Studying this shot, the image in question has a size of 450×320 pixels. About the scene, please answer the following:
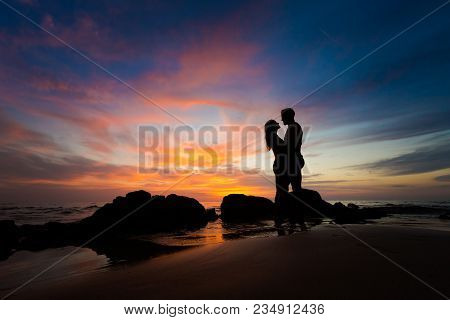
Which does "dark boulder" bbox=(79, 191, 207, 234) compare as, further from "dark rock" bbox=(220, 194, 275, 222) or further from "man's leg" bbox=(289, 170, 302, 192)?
"man's leg" bbox=(289, 170, 302, 192)

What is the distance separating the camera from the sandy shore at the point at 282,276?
193 centimetres

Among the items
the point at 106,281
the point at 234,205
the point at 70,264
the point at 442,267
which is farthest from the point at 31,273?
the point at 234,205

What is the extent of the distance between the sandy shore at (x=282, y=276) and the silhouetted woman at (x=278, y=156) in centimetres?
701

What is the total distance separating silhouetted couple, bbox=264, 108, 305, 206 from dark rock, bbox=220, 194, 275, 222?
8.61 feet

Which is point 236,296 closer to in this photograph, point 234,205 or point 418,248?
point 418,248

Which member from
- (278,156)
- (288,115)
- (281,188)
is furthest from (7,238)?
(288,115)

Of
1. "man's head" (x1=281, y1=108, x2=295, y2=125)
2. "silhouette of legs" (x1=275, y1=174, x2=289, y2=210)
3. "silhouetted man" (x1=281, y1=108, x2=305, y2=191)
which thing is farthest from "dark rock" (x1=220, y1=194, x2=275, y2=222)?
"man's head" (x1=281, y1=108, x2=295, y2=125)

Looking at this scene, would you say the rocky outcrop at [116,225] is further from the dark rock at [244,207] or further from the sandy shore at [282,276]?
the sandy shore at [282,276]

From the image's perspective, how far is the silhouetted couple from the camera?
401 inches

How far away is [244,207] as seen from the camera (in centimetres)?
1345

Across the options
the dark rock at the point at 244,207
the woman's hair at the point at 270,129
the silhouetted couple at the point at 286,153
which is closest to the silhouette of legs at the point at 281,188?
the silhouetted couple at the point at 286,153

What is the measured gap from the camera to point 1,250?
6.35 m

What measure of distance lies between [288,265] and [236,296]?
0.86m

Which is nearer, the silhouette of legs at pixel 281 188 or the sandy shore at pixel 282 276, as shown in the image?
the sandy shore at pixel 282 276
